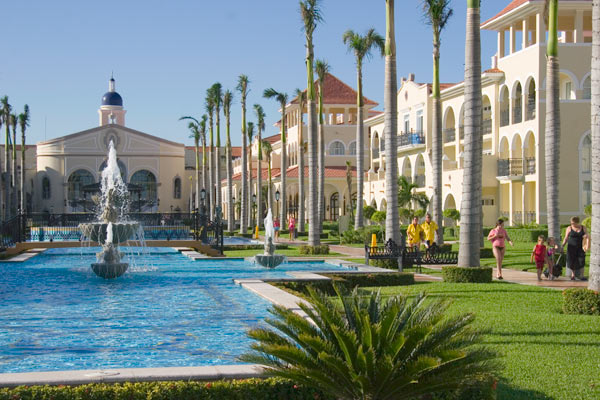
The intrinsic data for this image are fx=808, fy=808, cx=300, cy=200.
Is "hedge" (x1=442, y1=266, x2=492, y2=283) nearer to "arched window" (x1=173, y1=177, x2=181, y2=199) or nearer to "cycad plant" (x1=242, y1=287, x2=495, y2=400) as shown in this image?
"cycad plant" (x1=242, y1=287, x2=495, y2=400)

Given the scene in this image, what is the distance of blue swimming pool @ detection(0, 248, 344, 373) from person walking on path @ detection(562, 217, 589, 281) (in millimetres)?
7081

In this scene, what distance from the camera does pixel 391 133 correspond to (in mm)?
23438

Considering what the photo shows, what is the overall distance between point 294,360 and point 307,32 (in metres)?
25.2

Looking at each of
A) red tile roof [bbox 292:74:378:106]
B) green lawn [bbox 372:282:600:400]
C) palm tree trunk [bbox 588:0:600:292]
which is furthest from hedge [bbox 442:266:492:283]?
red tile roof [bbox 292:74:378:106]

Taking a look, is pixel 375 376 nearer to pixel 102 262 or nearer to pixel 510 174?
pixel 102 262

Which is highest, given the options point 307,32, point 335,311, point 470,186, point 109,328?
point 307,32

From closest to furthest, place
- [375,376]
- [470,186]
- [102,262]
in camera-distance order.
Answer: [375,376] < [470,186] < [102,262]

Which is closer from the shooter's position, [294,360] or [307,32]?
[294,360]

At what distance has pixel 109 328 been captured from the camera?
1171cm

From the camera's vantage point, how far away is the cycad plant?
6398 millimetres

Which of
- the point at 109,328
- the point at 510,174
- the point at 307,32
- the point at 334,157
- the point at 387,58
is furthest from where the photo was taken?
the point at 334,157

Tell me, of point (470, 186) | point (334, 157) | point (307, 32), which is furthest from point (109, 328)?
point (334, 157)

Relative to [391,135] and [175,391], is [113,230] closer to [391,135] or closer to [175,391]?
[391,135]

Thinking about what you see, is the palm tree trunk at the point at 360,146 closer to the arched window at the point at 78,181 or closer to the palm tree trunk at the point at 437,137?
the palm tree trunk at the point at 437,137
